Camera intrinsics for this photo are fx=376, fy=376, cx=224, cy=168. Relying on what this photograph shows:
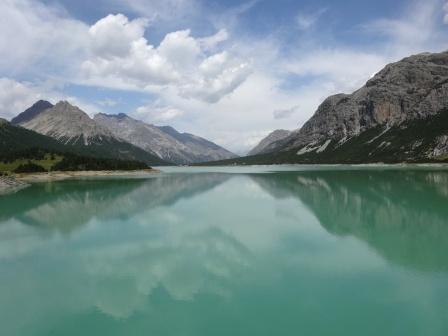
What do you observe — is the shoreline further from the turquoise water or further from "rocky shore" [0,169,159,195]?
the turquoise water

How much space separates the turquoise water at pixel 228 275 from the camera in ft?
54.4

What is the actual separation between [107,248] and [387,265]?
21585 mm

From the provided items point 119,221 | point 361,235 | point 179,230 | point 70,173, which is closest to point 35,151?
point 70,173

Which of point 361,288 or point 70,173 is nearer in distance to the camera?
point 361,288

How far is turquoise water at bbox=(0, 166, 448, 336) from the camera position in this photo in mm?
16594

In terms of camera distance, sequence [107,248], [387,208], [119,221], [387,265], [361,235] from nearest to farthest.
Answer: [387,265]
[107,248]
[361,235]
[119,221]
[387,208]

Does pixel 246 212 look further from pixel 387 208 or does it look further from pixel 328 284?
pixel 328 284

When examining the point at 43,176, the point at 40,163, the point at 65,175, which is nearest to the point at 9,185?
the point at 43,176

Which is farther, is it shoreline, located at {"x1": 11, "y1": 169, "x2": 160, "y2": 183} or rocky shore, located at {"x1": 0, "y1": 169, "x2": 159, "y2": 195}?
shoreline, located at {"x1": 11, "y1": 169, "x2": 160, "y2": 183}

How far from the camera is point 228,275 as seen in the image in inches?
917

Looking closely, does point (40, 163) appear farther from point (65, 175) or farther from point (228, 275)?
point (228, 275)

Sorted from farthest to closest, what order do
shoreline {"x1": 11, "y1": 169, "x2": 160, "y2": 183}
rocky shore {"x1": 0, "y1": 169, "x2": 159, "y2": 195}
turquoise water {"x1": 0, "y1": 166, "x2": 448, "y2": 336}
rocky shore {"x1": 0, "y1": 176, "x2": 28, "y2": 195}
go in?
shoreline {"x1": 11, "y1": 169, "x2": 160, "y2": 183} < rocky shore {"x1": 0, "y1": 169, "x2": 159, "y2": 195} < rocky shore {"x1": 0, "y1": 176, "x2": 28, "y2": 195} < turquoise water {"x1": 0, "y1": 166, "x2": 448, "y2": 336}

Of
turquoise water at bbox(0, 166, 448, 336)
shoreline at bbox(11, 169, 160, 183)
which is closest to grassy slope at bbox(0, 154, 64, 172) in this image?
shoreline at bbox(11, 169, 160, 183)

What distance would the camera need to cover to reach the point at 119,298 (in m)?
19.8
